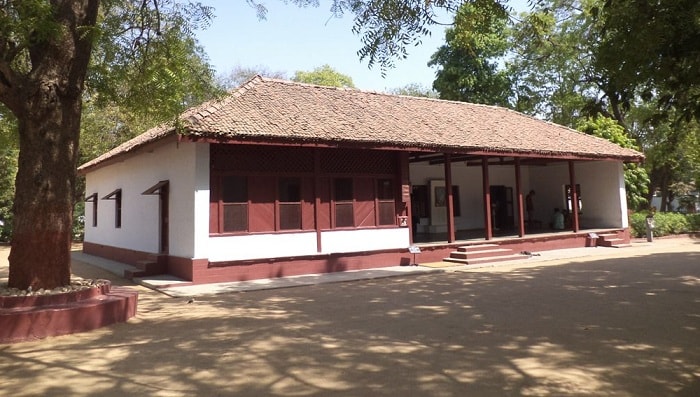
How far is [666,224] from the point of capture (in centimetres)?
2105

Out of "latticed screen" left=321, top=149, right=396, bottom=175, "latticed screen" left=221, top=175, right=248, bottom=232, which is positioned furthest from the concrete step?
"latticed screen" left=221, top=175, right=248, bottom=232

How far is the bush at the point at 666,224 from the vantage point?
20.7 metres

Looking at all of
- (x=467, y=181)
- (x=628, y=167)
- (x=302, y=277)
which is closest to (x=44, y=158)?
(x=302, y=277)

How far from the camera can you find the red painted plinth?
5.96 metres

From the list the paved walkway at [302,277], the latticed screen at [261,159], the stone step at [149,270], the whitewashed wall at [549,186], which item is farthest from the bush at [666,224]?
the stone step at [149,270]

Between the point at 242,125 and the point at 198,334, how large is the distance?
5.76 m

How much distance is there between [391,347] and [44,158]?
17.5ft

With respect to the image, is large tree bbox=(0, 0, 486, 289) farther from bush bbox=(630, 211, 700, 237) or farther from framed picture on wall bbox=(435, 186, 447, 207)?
bush bbox=(630, 211, 700, 237)

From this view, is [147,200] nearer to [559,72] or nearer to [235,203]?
[235,203]

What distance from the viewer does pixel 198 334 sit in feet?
20.4

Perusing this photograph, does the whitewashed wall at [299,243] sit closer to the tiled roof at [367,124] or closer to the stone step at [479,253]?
the stone step at [479,253]

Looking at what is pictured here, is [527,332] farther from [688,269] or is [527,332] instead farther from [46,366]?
[688,269]

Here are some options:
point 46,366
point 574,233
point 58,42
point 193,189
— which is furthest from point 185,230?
point 574,233

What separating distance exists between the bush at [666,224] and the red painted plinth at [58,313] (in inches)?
810
